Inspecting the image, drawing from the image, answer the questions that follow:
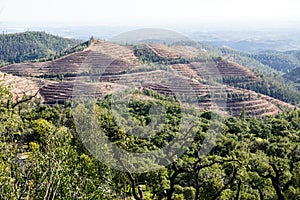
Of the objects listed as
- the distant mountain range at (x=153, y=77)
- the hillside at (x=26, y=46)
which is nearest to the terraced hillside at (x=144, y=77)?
the distant mountain range at (x=153, y=77)

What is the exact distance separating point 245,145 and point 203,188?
31.1ft

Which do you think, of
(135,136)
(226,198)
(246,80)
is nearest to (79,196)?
(226,198)

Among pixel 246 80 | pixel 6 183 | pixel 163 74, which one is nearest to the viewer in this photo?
pixel 6 183

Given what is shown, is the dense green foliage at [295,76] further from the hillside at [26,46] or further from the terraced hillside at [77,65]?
the hillside at [26,46]

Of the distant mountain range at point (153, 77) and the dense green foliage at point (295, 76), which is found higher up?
the distant mountain range at point (153, 77)

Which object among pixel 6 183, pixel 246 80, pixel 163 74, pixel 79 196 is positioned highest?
pixel 6 183

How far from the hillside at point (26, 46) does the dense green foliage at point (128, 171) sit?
59.1m

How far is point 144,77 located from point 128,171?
29333 millimetres

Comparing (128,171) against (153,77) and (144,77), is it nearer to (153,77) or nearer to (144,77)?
(144,77)

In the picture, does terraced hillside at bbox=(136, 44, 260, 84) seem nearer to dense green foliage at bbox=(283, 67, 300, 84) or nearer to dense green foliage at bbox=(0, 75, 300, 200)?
dense green foliage at bbox=(283, 67, 300, 84)

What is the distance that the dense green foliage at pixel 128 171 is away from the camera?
4.20 metres

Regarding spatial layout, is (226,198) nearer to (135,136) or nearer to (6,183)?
(135,136)

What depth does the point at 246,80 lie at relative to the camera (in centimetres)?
5669

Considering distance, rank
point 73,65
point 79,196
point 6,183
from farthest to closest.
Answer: point 73,65 → point 79,196 → point 6,183
